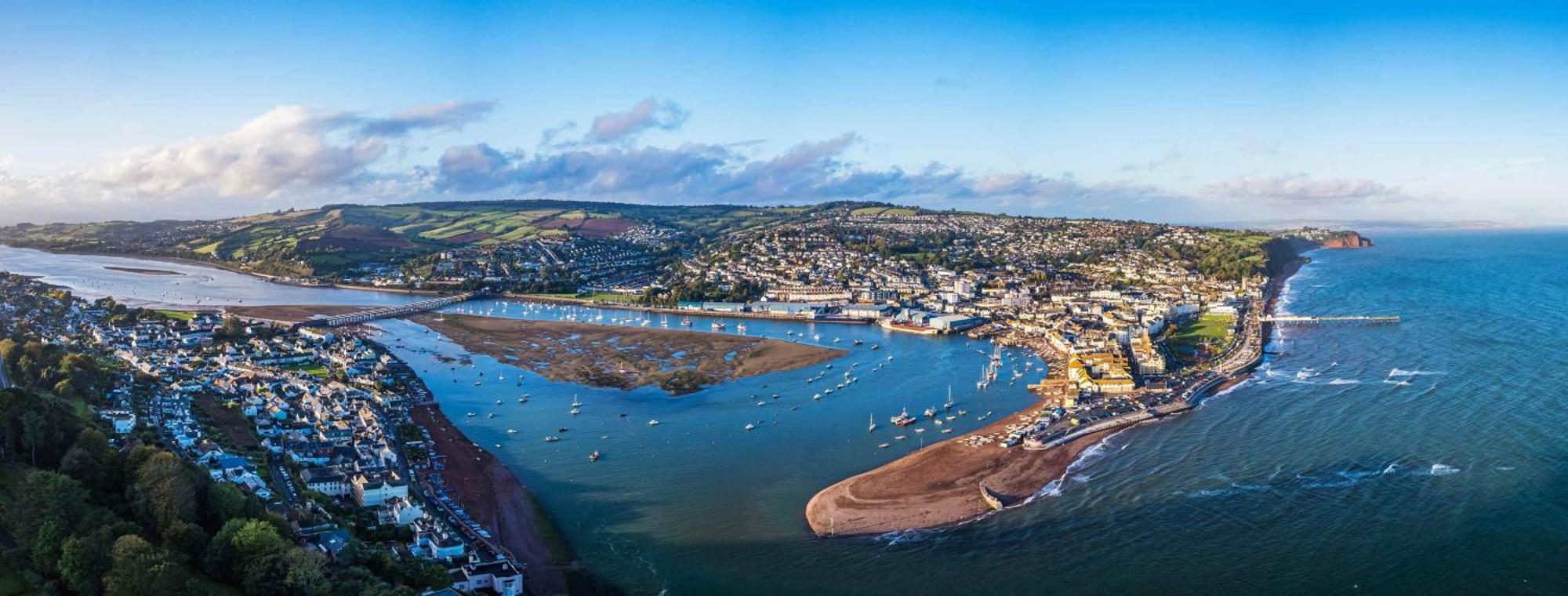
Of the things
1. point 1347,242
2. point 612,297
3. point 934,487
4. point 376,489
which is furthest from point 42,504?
point 1347,242

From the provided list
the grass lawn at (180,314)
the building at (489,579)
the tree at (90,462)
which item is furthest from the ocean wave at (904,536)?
the grass lawn at (180,314)

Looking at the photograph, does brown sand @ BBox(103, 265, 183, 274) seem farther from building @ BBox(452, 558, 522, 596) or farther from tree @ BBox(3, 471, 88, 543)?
building @ BBox(452, 558, 522, 596)

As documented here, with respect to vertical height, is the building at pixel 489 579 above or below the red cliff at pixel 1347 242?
below

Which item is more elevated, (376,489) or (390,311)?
(390,311)

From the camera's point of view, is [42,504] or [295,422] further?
[295,422]

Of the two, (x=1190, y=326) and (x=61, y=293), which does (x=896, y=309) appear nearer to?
(x=1190, y=326)

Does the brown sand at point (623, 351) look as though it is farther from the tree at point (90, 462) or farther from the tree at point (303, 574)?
the tree at point (303, 574)

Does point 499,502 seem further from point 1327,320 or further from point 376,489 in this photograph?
point 1327,320
